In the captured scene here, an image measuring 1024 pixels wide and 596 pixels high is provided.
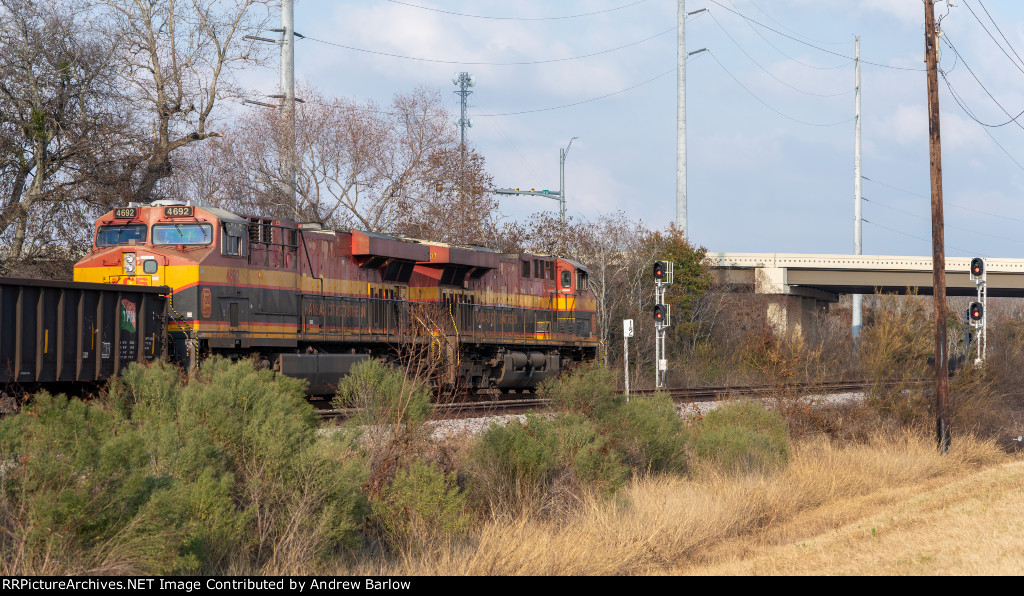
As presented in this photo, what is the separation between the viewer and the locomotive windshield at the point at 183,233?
18031mm

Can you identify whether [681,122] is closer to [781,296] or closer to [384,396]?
[781,296]

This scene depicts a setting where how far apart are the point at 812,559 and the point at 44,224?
902 inches

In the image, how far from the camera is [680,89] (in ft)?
141

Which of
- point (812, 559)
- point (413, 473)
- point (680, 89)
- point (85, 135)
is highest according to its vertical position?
point (680, 89)

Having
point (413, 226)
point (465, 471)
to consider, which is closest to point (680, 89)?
point (413, 226)

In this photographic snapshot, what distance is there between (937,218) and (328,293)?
1372 centimetres

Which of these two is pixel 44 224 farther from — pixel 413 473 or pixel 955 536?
pixel 955 536

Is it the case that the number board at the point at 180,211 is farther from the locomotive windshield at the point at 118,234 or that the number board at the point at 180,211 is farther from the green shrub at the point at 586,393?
the green shrub at the point at 586,393

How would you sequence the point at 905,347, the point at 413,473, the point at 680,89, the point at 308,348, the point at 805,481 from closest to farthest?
1. the point at 413,473
2. the point at 805,481
3. the point at 308,348
4. the point at 905,347
5. the point at 680,89

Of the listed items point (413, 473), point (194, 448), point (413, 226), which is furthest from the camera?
point (413, 226)

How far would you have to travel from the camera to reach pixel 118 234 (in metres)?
18.5

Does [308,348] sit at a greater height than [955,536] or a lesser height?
greater

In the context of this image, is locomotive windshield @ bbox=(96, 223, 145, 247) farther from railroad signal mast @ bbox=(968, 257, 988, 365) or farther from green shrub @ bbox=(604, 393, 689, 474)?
railroad signal mast @ bbox=(968, 257, 988, 365)

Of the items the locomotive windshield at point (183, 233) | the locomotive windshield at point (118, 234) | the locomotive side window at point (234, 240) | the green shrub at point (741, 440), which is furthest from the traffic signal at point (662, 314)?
A: the locomotive windshield at point (118, 234)
